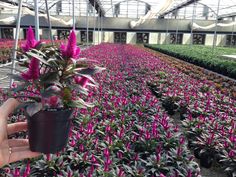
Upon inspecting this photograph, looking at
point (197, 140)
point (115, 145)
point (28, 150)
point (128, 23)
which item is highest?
point (128, 23)

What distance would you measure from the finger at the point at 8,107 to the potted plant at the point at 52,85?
0.06 m

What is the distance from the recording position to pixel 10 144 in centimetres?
161

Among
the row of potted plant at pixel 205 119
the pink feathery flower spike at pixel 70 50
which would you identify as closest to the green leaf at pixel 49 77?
the pink feathery flower spike at pixel 70 50

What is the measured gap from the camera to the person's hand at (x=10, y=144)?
1.44m

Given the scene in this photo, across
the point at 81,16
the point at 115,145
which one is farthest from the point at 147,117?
the point at 81,16

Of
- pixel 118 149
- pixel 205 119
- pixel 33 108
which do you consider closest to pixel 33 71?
pixel 33 108

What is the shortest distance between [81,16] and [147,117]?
102 feet

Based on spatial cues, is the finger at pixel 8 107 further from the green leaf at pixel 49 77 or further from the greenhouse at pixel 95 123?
the green leaf at pixel 49 77

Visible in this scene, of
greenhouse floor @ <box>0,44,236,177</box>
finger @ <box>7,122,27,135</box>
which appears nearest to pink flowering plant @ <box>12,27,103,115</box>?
finger @ <box>7,122,27,135</box>

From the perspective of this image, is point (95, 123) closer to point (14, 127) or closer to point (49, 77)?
point (14, 127)

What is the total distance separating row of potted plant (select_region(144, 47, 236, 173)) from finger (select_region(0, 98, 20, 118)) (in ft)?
7.12

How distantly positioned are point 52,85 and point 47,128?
26 cm

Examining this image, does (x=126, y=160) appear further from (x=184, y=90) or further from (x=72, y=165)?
(x=184, y=90)

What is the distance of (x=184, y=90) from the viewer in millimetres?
5473
